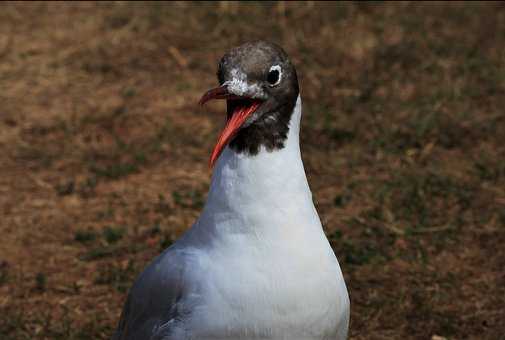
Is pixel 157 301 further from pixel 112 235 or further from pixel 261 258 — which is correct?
pixel 112 235

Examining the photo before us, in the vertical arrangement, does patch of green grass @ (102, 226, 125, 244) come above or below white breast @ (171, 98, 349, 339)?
below

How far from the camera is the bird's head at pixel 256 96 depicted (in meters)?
3.34

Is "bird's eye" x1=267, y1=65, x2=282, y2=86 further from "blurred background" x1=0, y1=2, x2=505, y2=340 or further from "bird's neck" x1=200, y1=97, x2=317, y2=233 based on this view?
"blurred background" x1=0, y1=2, x2=505, y2=340

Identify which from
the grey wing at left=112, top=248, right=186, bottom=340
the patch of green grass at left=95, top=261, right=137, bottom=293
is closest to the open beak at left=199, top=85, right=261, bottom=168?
the grey wing at left=112, top=248, right=186, bottom=340

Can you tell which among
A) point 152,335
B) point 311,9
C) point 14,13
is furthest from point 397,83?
point 152,335

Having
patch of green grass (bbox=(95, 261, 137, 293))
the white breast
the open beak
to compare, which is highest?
the open beak

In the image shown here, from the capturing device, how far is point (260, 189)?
3.40 meters

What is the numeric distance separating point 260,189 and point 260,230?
14 cm

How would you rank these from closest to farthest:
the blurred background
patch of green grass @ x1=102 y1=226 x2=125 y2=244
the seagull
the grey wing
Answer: the seagull → the grey wing → the blurred background → patch of green grass @ x1=102 y1=226 x2=125 y2=244

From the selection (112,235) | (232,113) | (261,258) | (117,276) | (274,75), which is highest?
(274,75)

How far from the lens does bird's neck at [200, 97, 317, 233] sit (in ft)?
11.1

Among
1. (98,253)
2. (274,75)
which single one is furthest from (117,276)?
(274,75)

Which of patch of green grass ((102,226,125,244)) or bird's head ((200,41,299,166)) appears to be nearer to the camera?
bird's head ((200,41,299,166))

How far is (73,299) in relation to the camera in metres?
5.32
